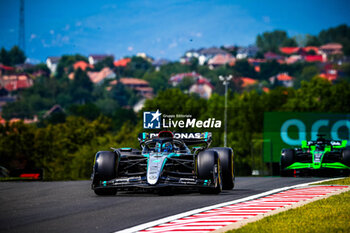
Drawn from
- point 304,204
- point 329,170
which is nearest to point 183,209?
point 304,204

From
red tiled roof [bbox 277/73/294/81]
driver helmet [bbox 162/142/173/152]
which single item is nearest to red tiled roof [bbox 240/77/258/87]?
red tiled roof [bbox 277/73/294/81]

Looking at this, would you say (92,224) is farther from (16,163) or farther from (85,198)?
(16,163)

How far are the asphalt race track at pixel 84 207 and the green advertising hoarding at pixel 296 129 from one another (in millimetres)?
27924

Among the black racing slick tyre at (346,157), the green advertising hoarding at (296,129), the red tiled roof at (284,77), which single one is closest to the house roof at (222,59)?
the red tiled roof at (284,77)

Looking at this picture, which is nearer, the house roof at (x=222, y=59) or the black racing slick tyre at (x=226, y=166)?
the black racing slick tyre at (x=226, y=166)

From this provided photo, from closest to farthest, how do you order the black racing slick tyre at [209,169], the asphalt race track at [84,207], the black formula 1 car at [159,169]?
the asphalt race track at [84,207], the black formula 1 car at [159,169], the black racing slick tyre at [209,169]

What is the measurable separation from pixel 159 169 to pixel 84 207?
2998 millimetres

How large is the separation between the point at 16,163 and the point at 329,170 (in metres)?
71.8

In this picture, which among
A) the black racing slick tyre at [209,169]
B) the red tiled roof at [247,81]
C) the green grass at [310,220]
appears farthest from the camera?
the red tiled roof at [247,81]

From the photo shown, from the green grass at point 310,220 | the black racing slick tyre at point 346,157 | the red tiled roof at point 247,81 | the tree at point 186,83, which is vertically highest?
the red tiled roof at point 247,81

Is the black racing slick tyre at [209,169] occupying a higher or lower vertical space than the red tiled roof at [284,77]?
lower

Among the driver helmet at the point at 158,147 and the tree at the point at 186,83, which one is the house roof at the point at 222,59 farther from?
the driver helmet at the point at 158,147

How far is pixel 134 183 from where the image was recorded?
17531 millimetres

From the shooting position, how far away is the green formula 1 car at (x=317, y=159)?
28875 mm
